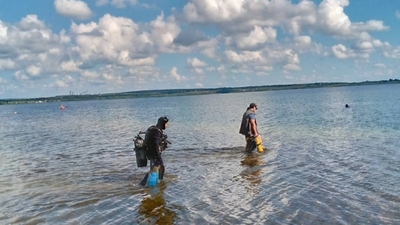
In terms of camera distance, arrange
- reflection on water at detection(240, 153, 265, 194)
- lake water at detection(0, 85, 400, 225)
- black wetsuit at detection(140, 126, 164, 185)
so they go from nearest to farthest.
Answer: lake water at detection(0, 85, 400, 225) < black wetsuit at detection(140, 126, 164, 185) < reflection on water at detection(240, 153, 265, 194)

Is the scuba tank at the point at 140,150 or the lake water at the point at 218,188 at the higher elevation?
the scuba tank at the point at 140,150

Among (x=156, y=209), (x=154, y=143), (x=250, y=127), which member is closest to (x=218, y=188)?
(x=154, y=143)

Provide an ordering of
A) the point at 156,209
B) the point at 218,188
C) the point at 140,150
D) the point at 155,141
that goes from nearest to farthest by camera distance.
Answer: the point at 156,209 → the point at 155,141 → the point at 218,188 → the point at 140,150

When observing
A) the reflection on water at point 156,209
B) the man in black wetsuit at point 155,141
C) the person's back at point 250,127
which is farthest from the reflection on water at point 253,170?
the man in black wetsuit at point 155,141

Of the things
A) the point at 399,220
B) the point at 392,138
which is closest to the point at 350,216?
the point at 399,220

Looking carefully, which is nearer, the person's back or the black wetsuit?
the black wetsuit

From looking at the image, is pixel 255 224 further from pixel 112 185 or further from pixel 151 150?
pixel 112 185

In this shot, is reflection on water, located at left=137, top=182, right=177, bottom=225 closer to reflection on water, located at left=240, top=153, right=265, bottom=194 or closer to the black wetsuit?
the black wetsuit

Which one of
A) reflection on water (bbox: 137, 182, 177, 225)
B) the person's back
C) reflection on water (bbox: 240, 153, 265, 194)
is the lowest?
reflection on water (bbox: 240, 153, 265, 194)

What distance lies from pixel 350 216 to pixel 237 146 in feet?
47.1

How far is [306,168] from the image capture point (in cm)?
1603

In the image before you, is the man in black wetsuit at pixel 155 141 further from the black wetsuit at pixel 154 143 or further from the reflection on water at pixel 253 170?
the reflection on water at pixel 253 170

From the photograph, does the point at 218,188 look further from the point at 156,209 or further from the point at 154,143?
the point at 156,209

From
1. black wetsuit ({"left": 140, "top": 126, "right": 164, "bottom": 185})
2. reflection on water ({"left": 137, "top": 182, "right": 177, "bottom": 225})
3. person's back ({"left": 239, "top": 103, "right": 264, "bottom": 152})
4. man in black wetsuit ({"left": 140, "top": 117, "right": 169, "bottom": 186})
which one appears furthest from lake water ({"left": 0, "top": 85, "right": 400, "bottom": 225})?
black wetsuit ({"left": 140, "top": 126, "right": 164, "bottom": 185})
